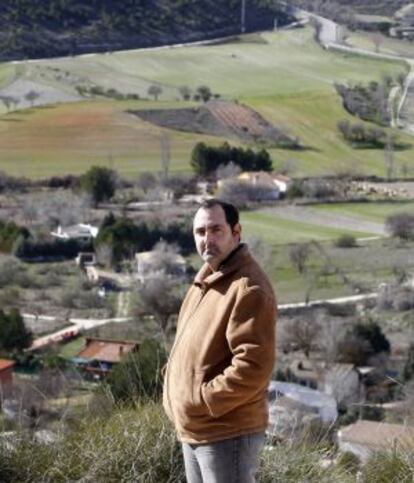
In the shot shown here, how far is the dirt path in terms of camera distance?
21.8 m

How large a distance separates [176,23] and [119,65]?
8.53 meters

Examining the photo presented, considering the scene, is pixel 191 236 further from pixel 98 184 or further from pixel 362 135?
pixel 362 135

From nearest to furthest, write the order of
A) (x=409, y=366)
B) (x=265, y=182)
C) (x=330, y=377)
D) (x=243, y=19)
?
1. (x=409, y=366)
2. (x=330, y=377)
3. (x=265, y=182)
4. (x=243, y=19)

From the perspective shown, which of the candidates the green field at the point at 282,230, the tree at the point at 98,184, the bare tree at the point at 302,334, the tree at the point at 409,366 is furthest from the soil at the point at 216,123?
the tree at the point at 409,366

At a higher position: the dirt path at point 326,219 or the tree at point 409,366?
the tree at point 409,366

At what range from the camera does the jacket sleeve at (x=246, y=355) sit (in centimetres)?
247

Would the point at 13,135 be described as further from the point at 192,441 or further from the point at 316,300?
the point at 192,441

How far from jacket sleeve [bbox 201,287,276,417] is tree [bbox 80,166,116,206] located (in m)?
21.5

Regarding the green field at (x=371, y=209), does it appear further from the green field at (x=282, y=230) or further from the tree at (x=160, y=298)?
the tree at (x=160, y=298)

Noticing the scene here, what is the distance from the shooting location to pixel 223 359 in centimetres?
254

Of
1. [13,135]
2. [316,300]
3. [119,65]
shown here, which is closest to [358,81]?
A: [119,65]

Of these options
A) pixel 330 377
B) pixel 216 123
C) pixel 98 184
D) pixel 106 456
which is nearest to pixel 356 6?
pixel 216 123

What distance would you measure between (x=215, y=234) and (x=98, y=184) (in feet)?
71.0

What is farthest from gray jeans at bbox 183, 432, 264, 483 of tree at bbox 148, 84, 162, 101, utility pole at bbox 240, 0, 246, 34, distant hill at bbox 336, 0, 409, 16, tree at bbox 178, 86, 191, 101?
distant hill at bbox 336, 0, 409, 16
